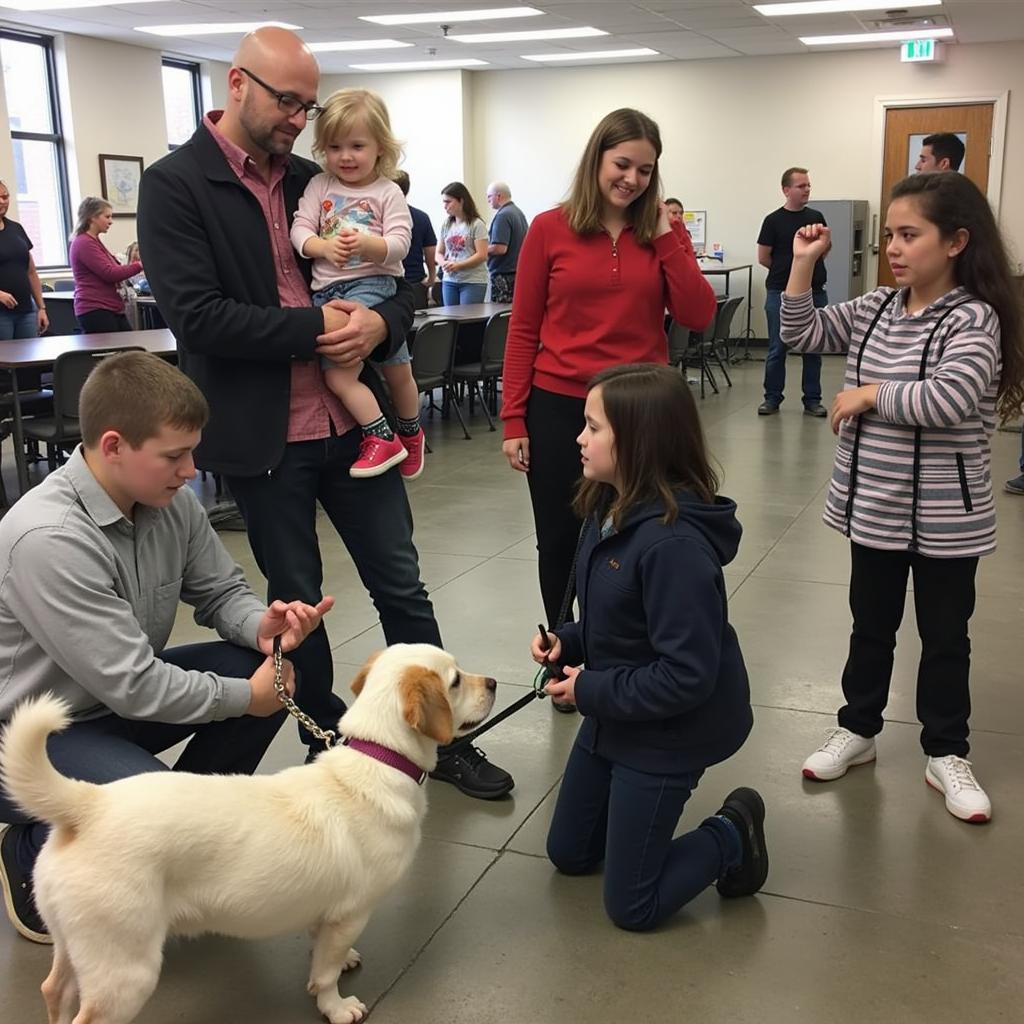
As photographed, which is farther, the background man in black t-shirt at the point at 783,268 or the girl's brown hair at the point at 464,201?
the girl's brown hair at the point at 464,201

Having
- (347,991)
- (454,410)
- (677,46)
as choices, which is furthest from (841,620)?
(677,46)

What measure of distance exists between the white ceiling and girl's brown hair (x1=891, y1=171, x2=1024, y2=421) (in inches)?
321

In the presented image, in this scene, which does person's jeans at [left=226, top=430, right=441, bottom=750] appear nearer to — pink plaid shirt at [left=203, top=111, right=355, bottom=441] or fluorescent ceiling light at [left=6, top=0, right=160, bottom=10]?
pink plaid shirt at [left=203, top=111, right=355, bottom=441]

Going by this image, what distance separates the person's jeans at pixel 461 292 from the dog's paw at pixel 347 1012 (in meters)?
8.66

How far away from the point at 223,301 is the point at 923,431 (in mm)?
1626

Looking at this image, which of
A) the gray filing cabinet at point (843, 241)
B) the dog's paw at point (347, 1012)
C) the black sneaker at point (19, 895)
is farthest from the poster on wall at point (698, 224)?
the dog's paw at point (347, 1012)

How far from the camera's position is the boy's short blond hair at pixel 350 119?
2.61 metres

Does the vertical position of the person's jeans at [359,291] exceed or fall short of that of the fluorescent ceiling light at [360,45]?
it falls short

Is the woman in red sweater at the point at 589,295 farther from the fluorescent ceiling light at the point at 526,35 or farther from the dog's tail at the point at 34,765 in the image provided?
the fluorescent ceiling light at the point at 526,35

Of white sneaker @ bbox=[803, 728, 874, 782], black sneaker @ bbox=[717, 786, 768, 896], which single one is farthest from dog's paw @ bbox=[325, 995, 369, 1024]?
white sneaker @ bbox=[803, 728, 874, 782]

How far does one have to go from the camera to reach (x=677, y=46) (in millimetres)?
12203

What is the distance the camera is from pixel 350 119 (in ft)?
8.60

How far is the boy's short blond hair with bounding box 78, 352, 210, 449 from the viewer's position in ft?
6.39

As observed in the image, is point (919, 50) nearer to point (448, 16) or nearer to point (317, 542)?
point (448, 16)
